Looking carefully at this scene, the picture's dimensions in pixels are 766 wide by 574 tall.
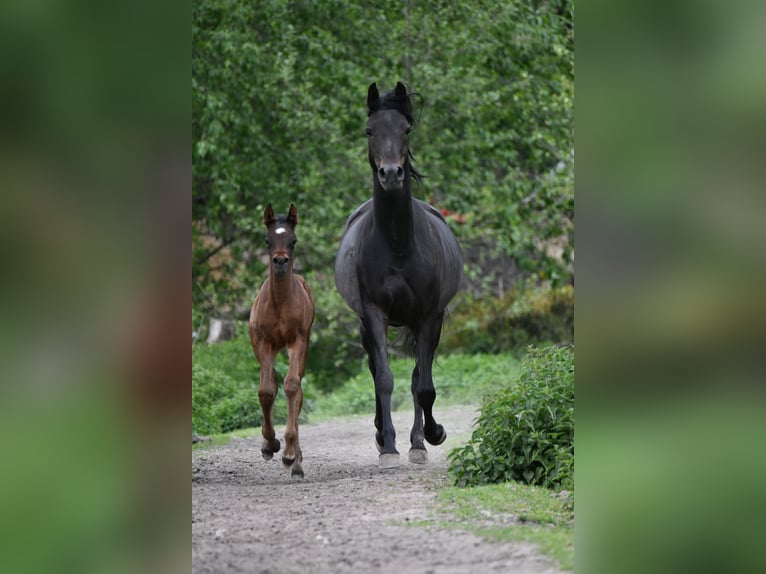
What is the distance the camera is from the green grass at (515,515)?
3888 mm

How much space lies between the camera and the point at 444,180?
15.3 metres

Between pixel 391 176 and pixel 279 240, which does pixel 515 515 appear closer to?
pixel 391 176

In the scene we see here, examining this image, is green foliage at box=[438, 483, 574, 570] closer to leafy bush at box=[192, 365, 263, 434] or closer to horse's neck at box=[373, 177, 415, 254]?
horse's neck at box=[373, 177, 415, 254]

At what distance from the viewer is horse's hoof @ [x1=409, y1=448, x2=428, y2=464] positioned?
25.5ft

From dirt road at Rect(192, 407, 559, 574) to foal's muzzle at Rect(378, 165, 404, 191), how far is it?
204 centimetres

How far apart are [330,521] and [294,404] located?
8.25 feet

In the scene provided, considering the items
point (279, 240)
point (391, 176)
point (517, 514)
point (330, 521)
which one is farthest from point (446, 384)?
point (517, 514)

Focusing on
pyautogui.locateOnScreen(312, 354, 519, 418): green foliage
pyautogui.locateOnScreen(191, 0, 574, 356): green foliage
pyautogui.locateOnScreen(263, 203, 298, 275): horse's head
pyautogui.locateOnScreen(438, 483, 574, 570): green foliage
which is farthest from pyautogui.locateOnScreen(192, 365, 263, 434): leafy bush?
pyautogui.locateOnScreen(438, 483, 574, 570): green foliage

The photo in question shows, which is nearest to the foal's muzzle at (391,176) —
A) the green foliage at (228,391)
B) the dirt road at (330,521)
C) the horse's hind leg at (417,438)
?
the horse's hind leg at (417,438)

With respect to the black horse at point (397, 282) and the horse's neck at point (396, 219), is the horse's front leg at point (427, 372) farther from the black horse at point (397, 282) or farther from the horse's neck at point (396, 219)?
the horse's neck at point (396, 219)

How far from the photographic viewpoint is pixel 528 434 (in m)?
5.98
